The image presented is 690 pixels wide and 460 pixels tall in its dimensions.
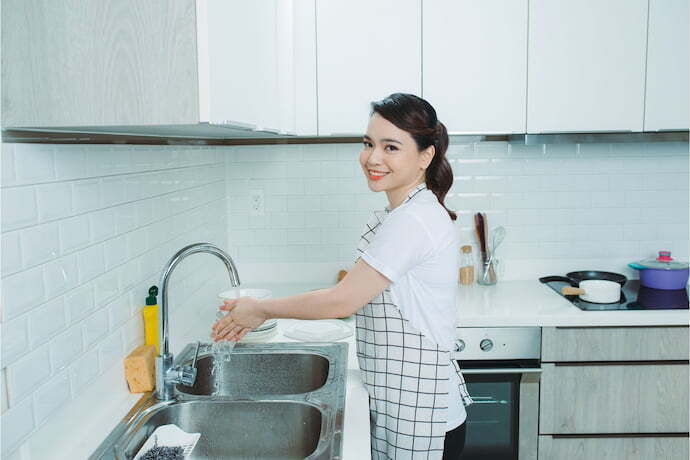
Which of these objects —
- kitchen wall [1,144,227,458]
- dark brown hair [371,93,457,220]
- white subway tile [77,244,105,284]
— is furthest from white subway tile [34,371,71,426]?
dark brown hair [371,93,457,220]

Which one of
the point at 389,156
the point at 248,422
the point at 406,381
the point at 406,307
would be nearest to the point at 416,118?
the point at 389,156

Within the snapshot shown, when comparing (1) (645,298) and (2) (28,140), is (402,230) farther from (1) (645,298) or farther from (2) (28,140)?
(1) (645,298)

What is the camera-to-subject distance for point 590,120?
2.58 meters

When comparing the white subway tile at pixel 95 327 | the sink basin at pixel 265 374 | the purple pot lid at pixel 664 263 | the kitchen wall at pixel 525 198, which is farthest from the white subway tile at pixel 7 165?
the purple pot lid at pixel 664 263

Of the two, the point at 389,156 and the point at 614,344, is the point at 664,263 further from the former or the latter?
the point at 389,156

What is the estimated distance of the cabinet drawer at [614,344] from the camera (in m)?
2.46

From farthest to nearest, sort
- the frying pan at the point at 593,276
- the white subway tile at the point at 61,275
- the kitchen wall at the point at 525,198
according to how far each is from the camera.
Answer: the kitchen wall at the point at 525,198 → the frying pan at the point at 593,276 → the white subway tile at the point at 61,275

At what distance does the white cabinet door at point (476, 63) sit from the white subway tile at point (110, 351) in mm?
1523

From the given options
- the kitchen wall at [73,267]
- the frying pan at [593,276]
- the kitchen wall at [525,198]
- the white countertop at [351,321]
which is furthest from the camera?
the kitchen wall at [525,198]

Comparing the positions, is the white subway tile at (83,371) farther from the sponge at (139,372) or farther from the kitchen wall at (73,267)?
the sponge at (139,372)

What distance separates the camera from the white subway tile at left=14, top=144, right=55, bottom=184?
4.01 feet

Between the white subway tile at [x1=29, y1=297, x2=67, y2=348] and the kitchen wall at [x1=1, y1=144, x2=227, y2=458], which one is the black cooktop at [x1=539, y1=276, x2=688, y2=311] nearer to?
the kitchen wall at [x1=1, y1=144, x2=227, y2=458]

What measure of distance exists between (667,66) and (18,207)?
2.42m

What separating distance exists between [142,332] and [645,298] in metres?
2.01
